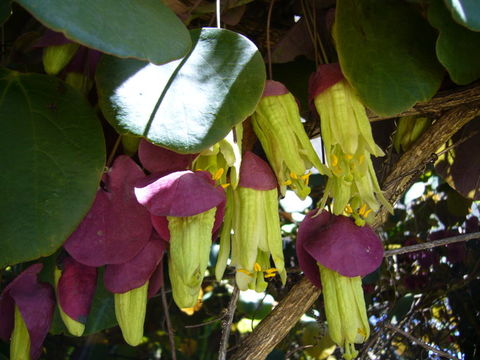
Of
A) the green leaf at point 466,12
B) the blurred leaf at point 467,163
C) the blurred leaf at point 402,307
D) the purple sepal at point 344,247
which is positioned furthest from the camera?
the blurred leaf at point 402,307

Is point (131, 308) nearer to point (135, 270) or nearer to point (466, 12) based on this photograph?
point (135, 270)

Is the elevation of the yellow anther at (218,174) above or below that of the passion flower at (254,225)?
above

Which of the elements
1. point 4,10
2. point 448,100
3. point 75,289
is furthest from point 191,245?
point 448,100

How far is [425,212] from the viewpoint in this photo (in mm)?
1535

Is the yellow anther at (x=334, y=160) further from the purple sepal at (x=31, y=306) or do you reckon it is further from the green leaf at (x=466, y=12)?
the purple sepal at (x=31, y=306)

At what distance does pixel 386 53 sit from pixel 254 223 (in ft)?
0.74

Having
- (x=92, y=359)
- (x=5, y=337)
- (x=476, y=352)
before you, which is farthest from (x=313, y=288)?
(x=92, y=359)

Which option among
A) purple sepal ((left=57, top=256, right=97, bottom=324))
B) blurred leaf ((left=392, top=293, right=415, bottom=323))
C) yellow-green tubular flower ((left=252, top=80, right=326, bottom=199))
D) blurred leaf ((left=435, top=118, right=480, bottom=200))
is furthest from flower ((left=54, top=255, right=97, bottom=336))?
blurred leaf ((left=392, top=293, right=415, bottom=323))

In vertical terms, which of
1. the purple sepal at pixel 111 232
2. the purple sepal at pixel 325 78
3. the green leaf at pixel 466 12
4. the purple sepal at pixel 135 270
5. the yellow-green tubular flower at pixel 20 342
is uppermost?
the green leaf at pixel 466 12

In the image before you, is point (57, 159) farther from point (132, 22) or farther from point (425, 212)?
point (425, 212)

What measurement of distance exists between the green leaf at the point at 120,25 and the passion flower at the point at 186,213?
0.35 ft

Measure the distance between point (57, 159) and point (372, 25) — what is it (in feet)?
1.14

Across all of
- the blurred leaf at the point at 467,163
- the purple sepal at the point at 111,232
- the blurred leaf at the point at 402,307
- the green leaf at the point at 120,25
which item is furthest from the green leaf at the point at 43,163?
the blurred leaf at the point at 402,307

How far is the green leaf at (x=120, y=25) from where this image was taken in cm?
44
